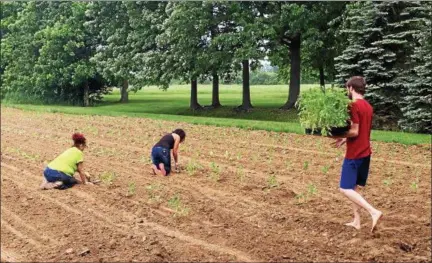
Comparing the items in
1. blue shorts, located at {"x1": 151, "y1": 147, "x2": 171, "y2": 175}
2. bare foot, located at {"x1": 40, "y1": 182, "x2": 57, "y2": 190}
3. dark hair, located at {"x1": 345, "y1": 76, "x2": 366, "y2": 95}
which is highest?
dark hair, located at {"x1": 345, "y1": 76, "x2": 366, "y2": 95}

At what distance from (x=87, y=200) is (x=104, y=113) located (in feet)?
17.4

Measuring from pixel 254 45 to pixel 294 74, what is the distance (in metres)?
2.71

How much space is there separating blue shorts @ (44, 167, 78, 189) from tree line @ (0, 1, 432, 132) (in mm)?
3002

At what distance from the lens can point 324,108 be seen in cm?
489

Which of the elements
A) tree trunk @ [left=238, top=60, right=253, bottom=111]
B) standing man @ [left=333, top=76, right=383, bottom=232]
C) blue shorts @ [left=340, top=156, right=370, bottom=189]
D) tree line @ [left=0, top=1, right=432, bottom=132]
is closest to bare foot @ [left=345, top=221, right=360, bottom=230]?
standing man @ [left=333, top=76, right=383, bottom=232]

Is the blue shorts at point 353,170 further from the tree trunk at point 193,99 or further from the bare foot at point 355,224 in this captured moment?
the tree trunk at point 193,99

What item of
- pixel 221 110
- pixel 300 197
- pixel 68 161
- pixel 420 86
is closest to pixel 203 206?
pixel 300 197

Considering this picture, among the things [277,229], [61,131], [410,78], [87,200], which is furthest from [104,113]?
[410,78]

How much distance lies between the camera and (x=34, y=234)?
505 cm

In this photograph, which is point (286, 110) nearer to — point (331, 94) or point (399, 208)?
point (399, 208)

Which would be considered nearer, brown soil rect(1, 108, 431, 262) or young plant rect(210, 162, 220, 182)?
brown soil rect(1, 108, 431, 262)

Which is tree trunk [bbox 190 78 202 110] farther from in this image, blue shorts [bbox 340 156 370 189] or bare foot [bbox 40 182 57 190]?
blue shorts [bbox 340 156 370 189]

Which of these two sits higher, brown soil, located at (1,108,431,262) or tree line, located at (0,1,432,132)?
tree line, located at (0,1,432,132)

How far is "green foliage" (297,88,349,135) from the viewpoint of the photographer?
4902 millimetres
